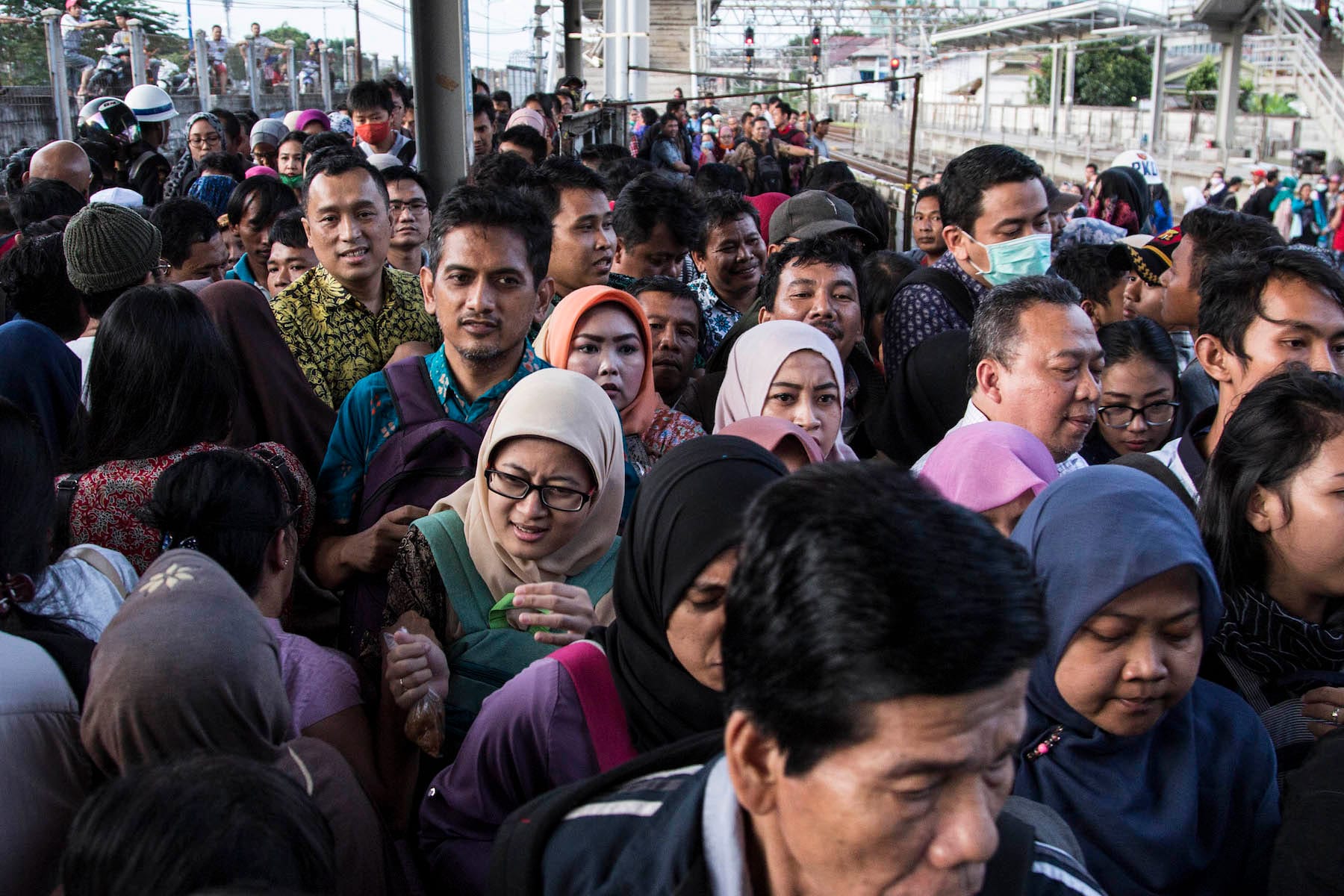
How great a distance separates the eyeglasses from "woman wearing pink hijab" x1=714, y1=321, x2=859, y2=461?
34.4 inches

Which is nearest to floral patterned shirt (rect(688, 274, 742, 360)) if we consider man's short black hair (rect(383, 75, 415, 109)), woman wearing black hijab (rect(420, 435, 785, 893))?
woman wearing black hijab (rect(420, 435, 785, 893))

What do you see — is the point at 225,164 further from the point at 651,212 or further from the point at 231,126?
the point at 651,212

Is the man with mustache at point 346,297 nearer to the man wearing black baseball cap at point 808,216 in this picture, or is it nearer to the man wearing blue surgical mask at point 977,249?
the man wearing blue surgical mask at point 977,249

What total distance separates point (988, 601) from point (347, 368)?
322 centimetres

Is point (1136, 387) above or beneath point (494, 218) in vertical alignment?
beneath

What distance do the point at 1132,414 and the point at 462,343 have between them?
7.42 ft

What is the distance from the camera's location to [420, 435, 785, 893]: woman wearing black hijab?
1.87 meters

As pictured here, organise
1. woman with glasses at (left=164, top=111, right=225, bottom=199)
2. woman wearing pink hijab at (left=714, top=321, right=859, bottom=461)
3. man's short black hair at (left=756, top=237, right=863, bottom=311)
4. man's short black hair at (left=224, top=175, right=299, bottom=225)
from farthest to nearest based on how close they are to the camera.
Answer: woman with glasses at (left=164, top=111, right=225, bottom=199)
man's short black hair at (left=224, top=175, right=299, bottom=225)
man's short black hair at (left=756, top=237, right=863, bottom=311)
woman wearing pink hijab at (left=714, top=321, right=859, bottom=461)

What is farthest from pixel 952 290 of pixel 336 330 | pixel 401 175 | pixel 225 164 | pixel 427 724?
pixel 225 164

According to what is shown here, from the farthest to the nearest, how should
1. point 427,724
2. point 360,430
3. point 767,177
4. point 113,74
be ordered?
point 767,177 < point 113,74 < point 360,430 < point 427,724

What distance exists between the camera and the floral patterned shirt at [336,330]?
13.1 feet

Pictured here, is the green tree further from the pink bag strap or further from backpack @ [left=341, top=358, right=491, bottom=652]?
the pink bag strap

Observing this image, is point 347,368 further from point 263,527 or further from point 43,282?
point 263,527

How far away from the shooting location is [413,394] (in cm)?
321
